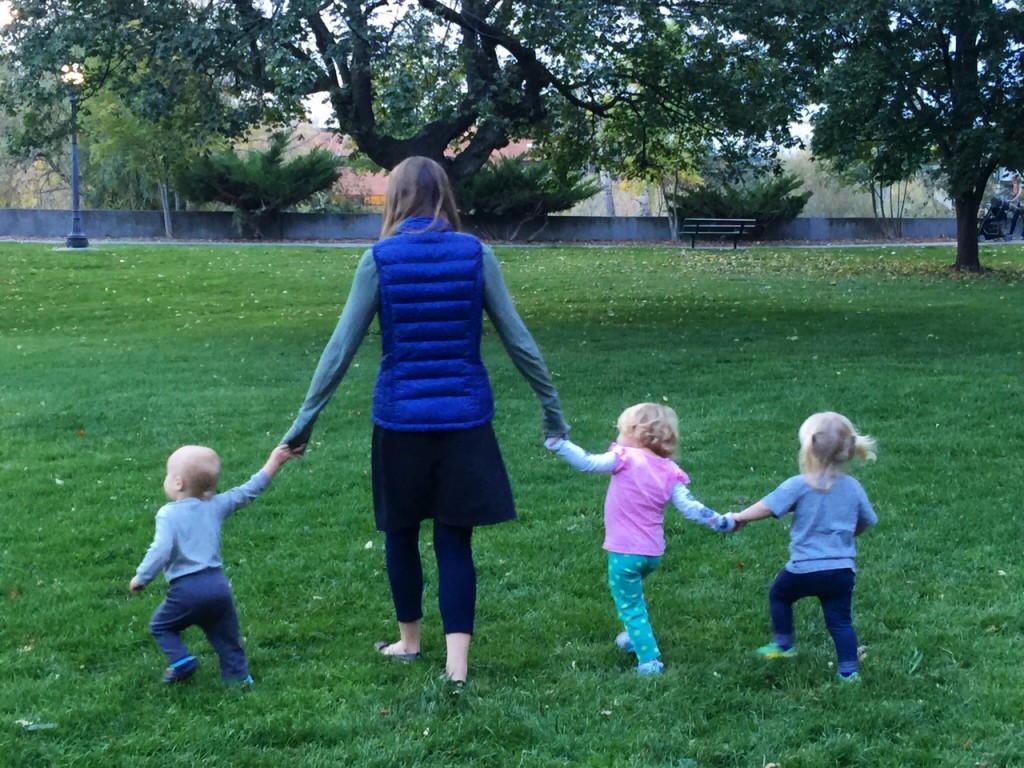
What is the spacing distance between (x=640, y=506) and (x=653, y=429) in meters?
0.28

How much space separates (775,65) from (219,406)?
8.45 m

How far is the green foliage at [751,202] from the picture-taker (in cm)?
3175

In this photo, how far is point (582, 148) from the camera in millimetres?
15195

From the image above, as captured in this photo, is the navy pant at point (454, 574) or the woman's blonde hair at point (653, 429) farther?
the woman's blonde hair at point (653, 429)

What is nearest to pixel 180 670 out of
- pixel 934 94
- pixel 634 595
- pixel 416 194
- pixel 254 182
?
pixel 634 595

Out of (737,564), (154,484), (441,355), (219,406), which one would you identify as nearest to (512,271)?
(219,406)

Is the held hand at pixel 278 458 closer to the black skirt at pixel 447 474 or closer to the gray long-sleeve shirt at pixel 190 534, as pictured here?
the gray long-sleeve shirt at pixel 190 534

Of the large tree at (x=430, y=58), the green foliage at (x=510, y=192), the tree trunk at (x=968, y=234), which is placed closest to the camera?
the large tree at (x=430, y=58)

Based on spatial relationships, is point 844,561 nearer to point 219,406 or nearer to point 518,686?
point 518,686

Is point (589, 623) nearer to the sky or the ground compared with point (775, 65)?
nearer to the ground

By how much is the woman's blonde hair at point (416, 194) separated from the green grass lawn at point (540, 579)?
1.64m

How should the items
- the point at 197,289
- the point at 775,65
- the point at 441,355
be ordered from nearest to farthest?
the point at 441,355 < the point at 775,65 < the point at 197,289

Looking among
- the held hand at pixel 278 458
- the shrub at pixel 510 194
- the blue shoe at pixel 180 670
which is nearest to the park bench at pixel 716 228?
the shrub at pixel 510 194

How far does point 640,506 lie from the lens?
402cm
